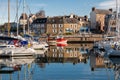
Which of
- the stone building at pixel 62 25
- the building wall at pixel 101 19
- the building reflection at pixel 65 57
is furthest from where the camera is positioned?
the building wall at pixel 101 19

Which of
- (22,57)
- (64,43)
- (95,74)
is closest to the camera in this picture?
(95,74)

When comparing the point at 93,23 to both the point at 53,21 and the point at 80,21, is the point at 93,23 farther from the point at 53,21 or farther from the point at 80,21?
the point at 53,21

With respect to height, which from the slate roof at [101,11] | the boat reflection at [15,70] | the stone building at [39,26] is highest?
the slate roof at [101,11]

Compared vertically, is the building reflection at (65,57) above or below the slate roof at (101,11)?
below

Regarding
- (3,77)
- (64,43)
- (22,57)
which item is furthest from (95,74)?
(64,43)

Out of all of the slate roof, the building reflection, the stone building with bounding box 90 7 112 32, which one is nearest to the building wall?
the stone building with bounding box 90 7 112 32

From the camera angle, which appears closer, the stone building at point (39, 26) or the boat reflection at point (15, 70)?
the boat reflection at point (15, 70)

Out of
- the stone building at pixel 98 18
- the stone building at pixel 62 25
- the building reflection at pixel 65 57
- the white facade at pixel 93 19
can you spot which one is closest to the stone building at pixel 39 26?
the stone building at pixel 62 25

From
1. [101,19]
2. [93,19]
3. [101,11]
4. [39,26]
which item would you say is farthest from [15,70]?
[101,11]

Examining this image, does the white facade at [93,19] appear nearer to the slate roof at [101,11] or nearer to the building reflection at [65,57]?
the slate roof at [101,11]

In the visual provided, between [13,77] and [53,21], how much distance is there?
283ft

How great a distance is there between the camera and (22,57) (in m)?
37.5

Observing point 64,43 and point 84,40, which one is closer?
Answer: point 64,43

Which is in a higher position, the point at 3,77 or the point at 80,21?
the point at 80,21
